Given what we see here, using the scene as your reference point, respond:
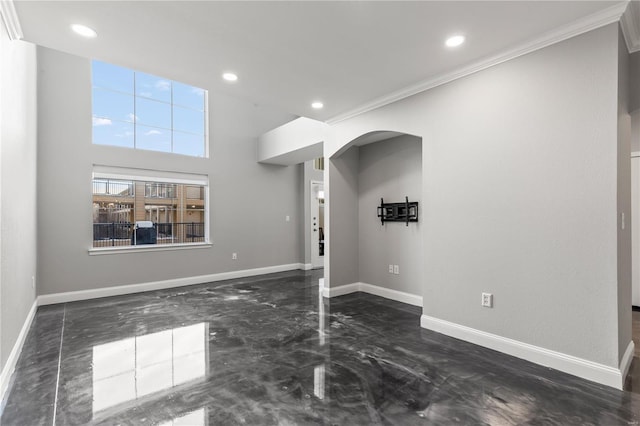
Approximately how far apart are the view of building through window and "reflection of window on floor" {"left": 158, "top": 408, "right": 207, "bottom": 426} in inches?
157

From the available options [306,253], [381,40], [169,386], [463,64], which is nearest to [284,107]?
[381,40]

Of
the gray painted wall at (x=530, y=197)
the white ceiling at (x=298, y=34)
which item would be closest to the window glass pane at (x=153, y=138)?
the white ceiling at (x=298, y=34)

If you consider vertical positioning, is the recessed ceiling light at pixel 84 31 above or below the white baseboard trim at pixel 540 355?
above

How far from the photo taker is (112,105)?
16.3 ft

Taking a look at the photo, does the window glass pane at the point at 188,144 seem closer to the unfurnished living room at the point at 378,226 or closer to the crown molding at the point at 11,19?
the unfurnished living room at the point at 378,226

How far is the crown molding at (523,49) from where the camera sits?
2.16m

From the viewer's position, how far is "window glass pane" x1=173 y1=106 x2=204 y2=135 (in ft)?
18.6

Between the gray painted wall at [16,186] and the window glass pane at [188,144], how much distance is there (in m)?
2.02

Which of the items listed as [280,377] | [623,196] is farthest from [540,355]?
[280,377]

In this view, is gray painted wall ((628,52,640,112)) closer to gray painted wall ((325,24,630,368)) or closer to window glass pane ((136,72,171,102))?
gray painted wall ((325,24,630,368))

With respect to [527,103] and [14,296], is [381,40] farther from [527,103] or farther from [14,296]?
[14,296]

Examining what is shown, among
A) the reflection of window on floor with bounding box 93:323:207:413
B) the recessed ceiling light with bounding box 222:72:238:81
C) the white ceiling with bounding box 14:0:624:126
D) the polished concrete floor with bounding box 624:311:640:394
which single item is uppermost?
the white ceiling with bounding box 14:0:624:126

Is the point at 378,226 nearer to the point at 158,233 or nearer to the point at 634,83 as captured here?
the point at 634,83

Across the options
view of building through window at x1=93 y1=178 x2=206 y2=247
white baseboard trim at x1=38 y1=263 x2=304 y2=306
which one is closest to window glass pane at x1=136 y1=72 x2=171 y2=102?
view of building through window at x1=93 y1=178 x2=206 y2=247
